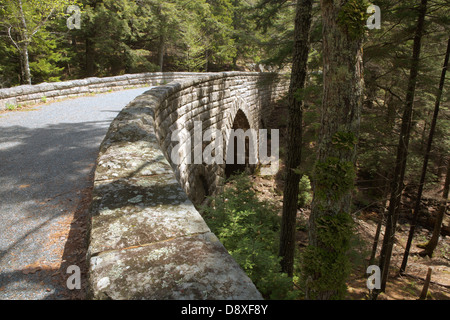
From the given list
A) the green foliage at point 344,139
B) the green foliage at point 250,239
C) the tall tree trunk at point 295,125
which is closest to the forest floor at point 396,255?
the tall tree trunk at point 295,125

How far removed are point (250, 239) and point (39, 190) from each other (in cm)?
345

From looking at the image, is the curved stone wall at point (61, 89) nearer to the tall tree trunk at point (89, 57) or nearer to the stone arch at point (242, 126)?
the stone arch at point (242, 126)

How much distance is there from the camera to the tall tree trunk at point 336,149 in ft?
10.6

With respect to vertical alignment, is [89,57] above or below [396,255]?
above

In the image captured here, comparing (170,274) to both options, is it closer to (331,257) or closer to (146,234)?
(146,234)

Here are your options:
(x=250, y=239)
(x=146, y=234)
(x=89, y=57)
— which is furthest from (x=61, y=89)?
(x=89, y=57)

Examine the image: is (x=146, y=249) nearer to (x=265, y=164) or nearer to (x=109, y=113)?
(x=109, y=113)

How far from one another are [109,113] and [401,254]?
13550 mm

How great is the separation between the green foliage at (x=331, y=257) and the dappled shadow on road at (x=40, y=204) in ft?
9.23

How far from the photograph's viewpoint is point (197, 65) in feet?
95.6

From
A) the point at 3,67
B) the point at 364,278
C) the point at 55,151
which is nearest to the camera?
the point at 55,151

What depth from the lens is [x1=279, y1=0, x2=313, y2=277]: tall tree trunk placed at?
588 cm

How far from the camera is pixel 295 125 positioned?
6.39 m

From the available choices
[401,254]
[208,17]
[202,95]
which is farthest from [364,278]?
[208,17]
